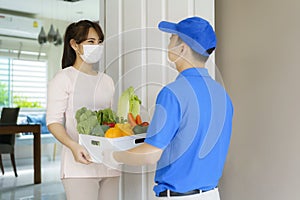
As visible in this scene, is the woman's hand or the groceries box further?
the woman's hand

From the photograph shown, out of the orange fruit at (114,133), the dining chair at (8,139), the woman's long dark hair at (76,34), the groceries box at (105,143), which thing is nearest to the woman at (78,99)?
the woman's long dark hair at (76,34)

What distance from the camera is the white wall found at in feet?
6.02

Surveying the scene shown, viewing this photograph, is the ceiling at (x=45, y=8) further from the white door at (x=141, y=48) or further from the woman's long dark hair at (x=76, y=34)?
the woman's long dark hair at (x=76, y=34)

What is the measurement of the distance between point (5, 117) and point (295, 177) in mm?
4571

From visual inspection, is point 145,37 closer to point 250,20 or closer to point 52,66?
point 250,20

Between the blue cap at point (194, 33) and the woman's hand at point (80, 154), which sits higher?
the blue cap at point (194, 33)

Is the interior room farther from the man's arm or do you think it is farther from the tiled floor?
the tiled floor

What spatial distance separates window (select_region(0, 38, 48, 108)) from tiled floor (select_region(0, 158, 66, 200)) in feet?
5.21

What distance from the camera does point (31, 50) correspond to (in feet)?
25.3

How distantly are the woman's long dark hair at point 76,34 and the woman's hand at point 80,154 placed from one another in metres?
0.40

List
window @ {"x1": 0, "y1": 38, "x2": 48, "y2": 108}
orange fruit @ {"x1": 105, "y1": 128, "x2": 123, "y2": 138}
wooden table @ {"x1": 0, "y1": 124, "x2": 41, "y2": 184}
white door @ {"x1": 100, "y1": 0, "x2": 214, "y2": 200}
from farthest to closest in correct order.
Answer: window @ {"x1": 0, "y1": 38, "x2": 48, "y2": 108} → wooden table @ {"x1": 0, "y1": 124, "x2": 41, "y2": 184} → white door @ {"x1": 100, "y1": 0, "x2": 214, "y2": 200} → orange fruit @ {"x1": 105, "y1": 128, "x2": 123, "y2": 138}

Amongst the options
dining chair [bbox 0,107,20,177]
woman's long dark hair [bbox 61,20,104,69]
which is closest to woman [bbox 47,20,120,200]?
woman's long dark hair [bbox 61,20,104,69]

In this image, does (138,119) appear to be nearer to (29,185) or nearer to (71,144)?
(71,144)

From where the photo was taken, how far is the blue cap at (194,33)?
1.25 metres
